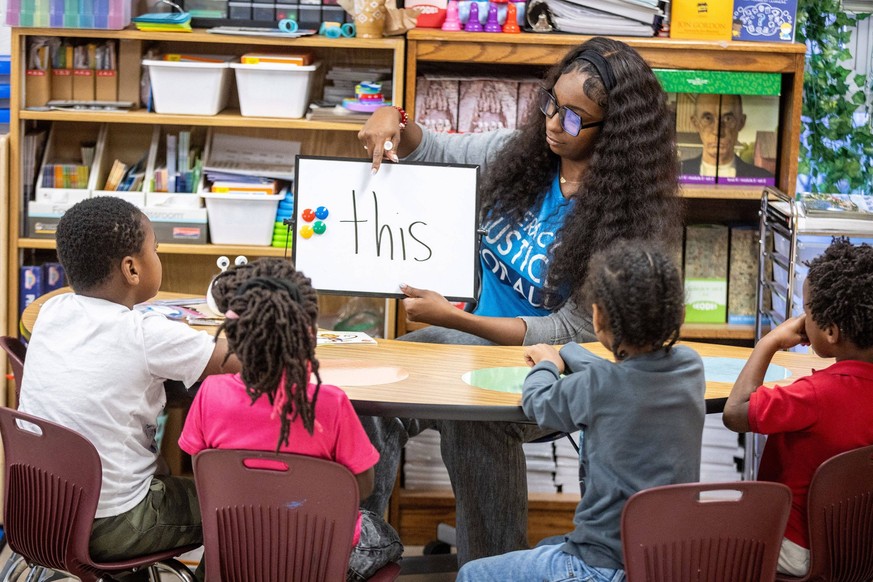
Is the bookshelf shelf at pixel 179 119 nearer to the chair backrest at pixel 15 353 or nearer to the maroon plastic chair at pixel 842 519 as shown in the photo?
the chair backrest at pixel 15 353

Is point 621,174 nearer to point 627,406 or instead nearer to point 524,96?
point 524,96

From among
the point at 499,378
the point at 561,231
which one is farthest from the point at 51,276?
the point at 499,378

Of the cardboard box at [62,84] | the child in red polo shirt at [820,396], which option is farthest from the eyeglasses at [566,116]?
the cardboard box at [62,84]

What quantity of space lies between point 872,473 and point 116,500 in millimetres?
1386

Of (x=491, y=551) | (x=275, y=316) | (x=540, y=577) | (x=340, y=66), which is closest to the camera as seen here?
(x=275, y=316)

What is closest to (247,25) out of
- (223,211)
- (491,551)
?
(223,211)

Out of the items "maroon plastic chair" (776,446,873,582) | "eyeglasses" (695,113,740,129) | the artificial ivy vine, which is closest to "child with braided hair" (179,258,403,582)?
"maroon plastic chair" (776,446,873,582)

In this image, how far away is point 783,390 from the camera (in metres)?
2.00

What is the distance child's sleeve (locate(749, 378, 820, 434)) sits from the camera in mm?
1979

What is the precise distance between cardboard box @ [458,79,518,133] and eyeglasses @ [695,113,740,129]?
57cm

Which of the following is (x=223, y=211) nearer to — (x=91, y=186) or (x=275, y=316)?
(x=91, y=186)

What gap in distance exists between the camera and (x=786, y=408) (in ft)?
6.51

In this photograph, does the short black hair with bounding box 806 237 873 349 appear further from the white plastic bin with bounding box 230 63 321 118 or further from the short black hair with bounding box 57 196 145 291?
the white plastic bin with bounding box 230 63 321 118

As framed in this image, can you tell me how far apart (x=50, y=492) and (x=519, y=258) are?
1.28 metres
